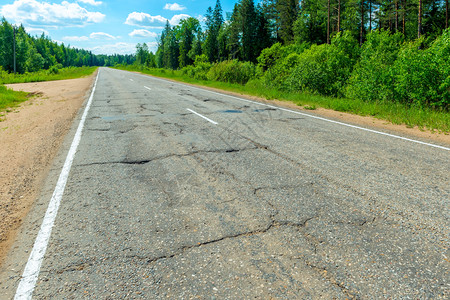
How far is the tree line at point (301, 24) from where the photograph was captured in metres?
40.2

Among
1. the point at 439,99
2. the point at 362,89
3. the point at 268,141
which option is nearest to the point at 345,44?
the point at 362,89

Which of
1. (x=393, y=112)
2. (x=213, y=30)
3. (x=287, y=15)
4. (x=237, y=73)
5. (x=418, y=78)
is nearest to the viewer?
(x=393, y=112)

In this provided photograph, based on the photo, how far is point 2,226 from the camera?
330 cm

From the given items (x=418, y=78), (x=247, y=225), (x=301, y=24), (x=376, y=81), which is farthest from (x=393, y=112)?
(x=301, y=24)

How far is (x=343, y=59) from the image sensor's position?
1848 centimetres

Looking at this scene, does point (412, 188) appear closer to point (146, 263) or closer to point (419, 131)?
point (146, 263)

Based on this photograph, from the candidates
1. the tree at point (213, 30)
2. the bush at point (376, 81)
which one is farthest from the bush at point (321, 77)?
the tree at point (213, 30)

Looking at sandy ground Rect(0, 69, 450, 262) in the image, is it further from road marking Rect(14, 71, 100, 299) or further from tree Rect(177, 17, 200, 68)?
tree Rect(177, 17, 200, 68)

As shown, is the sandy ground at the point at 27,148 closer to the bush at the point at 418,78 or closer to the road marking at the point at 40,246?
the road marking at the point at 40,246

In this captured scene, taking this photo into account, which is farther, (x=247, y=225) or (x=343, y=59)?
(x=343, y=59)

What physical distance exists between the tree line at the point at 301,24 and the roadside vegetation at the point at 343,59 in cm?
16

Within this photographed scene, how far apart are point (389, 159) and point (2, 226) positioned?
19.4ft

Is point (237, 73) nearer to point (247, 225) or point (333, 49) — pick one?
point (333, 49)

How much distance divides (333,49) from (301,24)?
36.5 m
